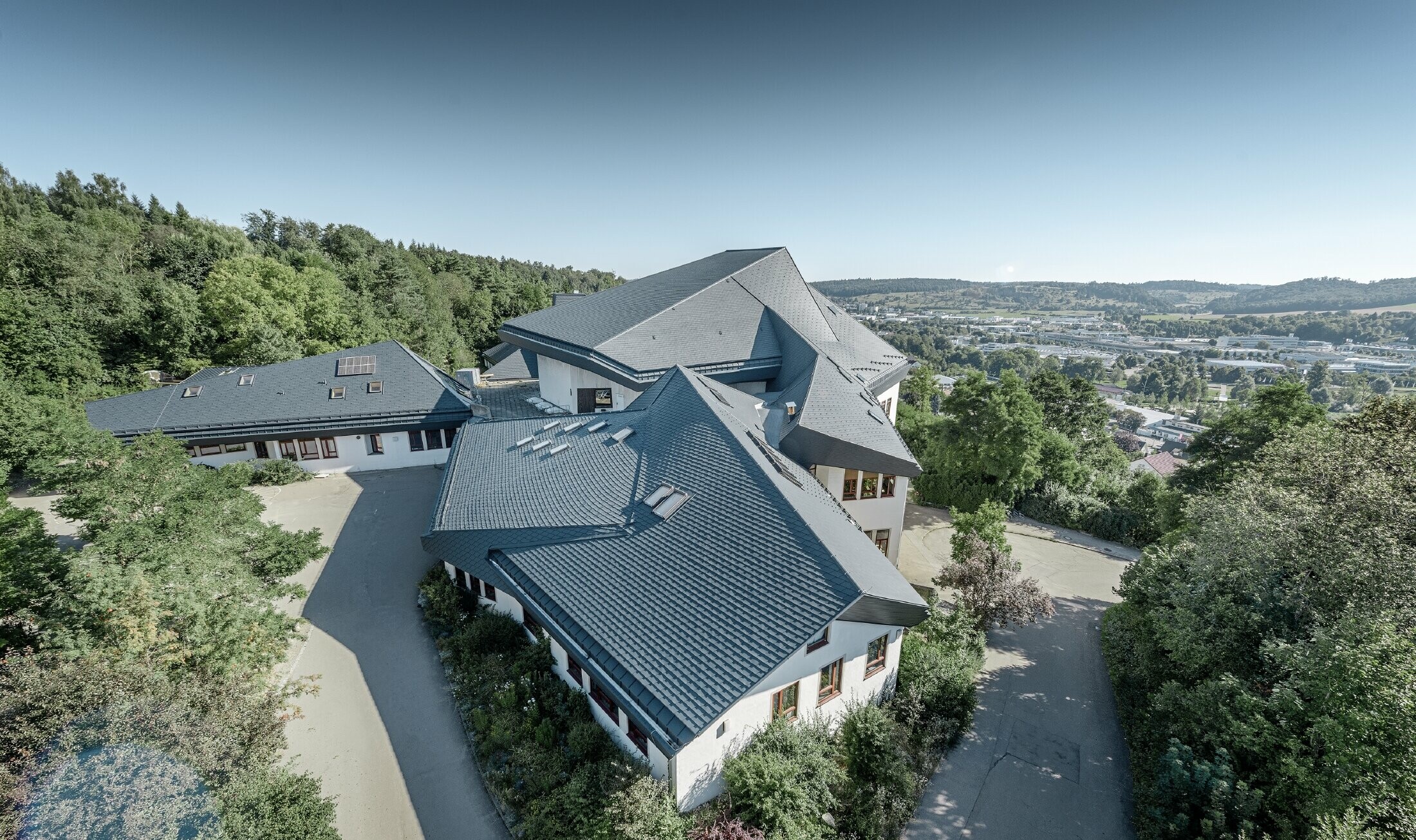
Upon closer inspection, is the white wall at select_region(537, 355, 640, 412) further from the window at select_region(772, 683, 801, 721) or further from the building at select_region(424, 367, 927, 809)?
the window at select_region(772, 683, 801, 721)

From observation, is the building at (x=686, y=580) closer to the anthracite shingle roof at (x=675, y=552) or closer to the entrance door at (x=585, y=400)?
the anthracite shingle roof at (x=675, y=552)

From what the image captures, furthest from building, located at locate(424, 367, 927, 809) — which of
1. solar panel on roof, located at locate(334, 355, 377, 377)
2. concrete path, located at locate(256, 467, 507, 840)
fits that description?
solar panel on roof, located at locate(334, 355, 377, 377)

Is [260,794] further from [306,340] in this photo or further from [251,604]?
[306,340]

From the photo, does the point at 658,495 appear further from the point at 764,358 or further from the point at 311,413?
the point at 311,413

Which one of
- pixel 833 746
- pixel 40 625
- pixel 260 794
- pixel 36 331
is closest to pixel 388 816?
pixel 260 794

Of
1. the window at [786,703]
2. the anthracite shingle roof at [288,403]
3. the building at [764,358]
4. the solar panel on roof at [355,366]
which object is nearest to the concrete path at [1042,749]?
the window at [786,703]

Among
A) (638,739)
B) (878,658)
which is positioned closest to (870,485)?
(878,658)
